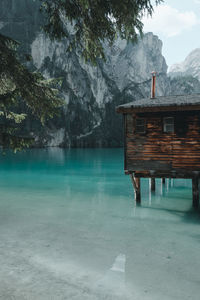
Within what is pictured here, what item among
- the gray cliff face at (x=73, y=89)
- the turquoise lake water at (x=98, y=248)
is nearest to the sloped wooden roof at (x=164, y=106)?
the turquoise lake water at (x=98, y=248)

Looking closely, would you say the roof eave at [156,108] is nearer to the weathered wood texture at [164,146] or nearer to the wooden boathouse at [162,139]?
the wooden boathouse at [162,139]

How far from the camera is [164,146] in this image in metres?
15.3

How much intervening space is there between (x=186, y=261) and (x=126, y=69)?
120m

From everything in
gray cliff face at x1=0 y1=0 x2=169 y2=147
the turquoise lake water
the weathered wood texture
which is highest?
gray cliff face at x1=0 y1=0 x2=169 y2=147

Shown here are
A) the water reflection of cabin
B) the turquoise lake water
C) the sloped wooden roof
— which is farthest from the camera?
the water reflection of cabin

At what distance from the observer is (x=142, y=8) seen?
607cm

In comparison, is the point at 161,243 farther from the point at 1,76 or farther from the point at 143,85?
the point at 143,85

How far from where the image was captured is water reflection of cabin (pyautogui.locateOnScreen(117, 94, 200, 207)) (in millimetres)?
14914

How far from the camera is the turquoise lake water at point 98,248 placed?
7.39m

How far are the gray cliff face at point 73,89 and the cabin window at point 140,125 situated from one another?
71320mm

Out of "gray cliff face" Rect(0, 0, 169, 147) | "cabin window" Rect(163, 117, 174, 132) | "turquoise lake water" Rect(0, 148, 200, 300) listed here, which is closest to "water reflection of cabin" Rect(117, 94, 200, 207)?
"cabin window" Rect(163, 117, 174, 132)

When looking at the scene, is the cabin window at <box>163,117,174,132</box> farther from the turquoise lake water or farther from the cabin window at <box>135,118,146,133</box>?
the turquoise lake water

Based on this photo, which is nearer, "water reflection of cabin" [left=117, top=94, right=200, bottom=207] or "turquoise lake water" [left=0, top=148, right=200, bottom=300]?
"turquoise lake water" [left=0, top=148, right=200, bottom=300]

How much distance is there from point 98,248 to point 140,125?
757 centimetres
